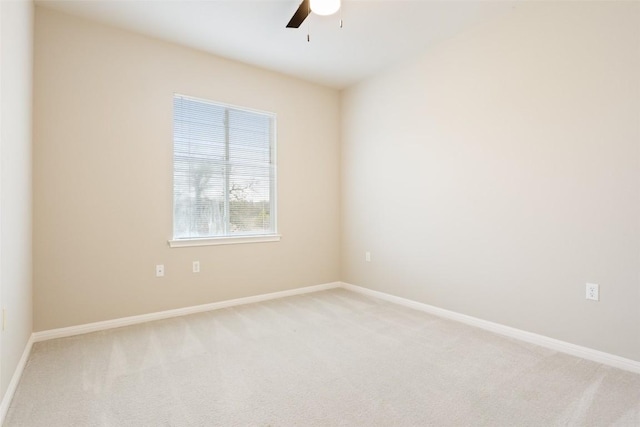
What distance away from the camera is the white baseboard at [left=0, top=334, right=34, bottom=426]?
1.67 metres

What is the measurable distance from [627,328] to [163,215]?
3.73m

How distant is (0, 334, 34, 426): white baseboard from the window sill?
127 centimetres

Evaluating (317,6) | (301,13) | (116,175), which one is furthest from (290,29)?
(116,175)

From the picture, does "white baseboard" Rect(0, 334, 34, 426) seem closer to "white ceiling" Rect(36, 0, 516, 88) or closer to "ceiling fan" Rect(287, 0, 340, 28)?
"white ceiling" Rect(36, 0, 516, 88)

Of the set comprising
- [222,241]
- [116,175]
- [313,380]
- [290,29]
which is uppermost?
[290,29]

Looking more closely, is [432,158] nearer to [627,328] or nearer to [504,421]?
[627,328]

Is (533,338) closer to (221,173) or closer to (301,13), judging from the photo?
(301,13)

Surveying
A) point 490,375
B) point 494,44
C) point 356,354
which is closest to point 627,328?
point 490,375

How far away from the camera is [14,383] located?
1918 millimetres

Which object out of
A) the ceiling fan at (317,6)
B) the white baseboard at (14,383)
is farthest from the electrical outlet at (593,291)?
the white baseboard at (14,383)

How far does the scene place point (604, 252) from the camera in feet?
7.50

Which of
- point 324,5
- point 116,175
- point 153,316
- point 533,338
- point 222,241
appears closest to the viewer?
point 324,5

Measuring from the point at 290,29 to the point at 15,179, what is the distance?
235cm

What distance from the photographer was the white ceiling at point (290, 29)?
8.78 feet
